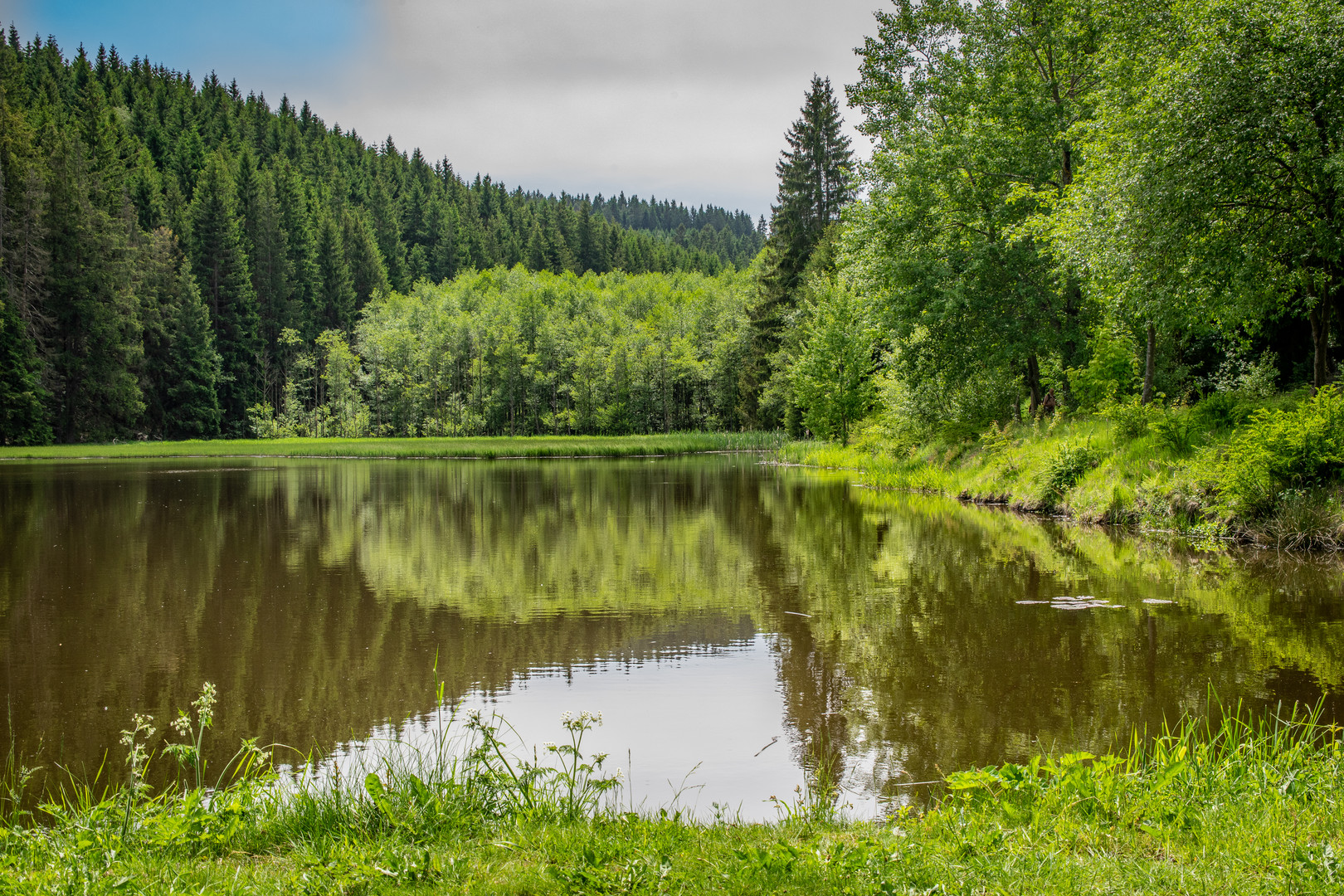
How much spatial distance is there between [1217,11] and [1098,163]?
14.1ft

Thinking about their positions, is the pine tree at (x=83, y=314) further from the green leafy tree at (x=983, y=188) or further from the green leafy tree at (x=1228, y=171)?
the green leafy tree at (x=1228, y=171)

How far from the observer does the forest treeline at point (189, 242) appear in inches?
2475

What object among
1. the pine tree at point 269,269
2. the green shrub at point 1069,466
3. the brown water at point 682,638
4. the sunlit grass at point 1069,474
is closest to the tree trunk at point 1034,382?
the sunlit grass at point 1069,474

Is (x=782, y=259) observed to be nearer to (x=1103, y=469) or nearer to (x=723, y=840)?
(x=1103, y=469)

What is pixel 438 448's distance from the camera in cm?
5594

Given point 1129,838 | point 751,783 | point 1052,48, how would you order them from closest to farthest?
point 1129,838, point 751,783, point 1052,48

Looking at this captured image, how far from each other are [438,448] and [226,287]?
4024 centimetres

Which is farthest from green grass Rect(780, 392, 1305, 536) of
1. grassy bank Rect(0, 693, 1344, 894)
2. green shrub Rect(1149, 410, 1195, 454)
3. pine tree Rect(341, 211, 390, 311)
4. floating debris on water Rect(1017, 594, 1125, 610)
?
pine tree Rect(341, 211, 390, 311)

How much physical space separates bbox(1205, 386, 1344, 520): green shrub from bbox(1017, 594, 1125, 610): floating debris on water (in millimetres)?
5262

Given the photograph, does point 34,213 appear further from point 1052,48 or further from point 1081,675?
point 1081,675

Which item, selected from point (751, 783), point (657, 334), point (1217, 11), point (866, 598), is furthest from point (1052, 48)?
point (657, 334)

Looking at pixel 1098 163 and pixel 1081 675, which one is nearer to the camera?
pixel 1081 675

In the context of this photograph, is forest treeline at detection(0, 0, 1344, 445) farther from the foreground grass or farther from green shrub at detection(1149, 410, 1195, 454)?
the foreground grass

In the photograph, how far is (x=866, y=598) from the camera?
35.2ft
